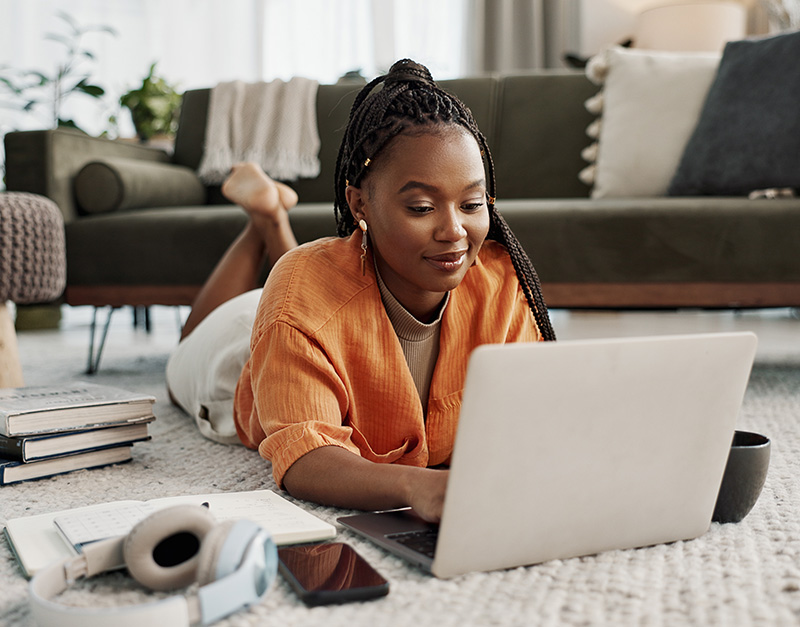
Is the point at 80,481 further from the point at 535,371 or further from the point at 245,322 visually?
the point at 535,371

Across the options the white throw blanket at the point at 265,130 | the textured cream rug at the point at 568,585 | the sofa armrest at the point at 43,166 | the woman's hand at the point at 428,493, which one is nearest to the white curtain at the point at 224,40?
the white throw blanket at the point at 265,130

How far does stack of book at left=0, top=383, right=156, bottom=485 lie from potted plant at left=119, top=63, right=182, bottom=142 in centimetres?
211

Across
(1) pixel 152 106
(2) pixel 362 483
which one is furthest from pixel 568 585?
(1) pixel 152 106

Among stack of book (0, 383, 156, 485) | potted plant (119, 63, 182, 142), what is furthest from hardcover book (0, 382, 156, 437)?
potted plant (119, 63, 182, 142)

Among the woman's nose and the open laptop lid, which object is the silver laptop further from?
the woman's nose

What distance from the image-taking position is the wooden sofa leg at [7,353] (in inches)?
58.6

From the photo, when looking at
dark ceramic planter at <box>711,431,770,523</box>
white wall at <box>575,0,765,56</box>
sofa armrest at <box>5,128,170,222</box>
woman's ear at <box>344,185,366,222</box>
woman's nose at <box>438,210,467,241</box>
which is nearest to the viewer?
dark ceramic planter at <box>711,431,770,523</box>

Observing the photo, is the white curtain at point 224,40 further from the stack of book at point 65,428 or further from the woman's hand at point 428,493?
the woman's hand at point 428,493

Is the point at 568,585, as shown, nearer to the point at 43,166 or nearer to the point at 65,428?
Result: the point at 65,428

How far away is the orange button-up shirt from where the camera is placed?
92 centimetres

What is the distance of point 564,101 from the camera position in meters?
2.50

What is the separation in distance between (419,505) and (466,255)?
0.33 metres

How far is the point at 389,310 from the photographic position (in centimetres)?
104

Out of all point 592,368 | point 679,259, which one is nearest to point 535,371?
point 592,368
